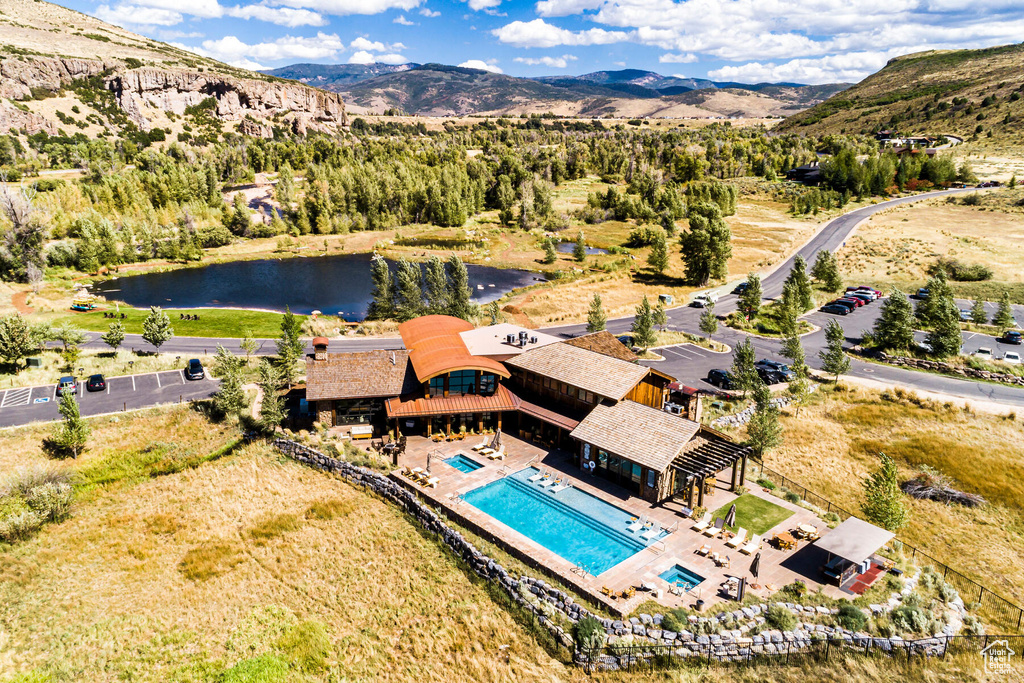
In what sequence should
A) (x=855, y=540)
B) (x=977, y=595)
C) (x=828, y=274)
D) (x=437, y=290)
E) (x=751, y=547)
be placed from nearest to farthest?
(x=855, y=540)
(x=977, y=595)
(x=751, y=547)
(x=437, y=290)
(x=828, y=274)

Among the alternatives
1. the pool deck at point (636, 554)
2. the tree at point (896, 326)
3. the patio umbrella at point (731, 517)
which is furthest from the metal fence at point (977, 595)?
the tree at point (896, 326)

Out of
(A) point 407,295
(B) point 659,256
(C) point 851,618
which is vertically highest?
(B) point 659,256

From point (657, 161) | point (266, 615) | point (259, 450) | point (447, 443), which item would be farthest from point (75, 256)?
point (657, 161)

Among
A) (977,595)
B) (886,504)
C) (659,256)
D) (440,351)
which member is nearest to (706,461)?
(886,504)

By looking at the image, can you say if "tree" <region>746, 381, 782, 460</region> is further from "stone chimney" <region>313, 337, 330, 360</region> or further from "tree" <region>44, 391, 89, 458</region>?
"tree" <region>44, 391, 89, 458</region>

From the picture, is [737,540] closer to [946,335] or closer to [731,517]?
[731,517]

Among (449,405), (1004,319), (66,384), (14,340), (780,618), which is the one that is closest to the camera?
(780,618)

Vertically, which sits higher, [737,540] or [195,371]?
[195,371]

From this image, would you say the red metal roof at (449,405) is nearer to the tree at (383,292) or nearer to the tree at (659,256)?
the tree at (383,292)
